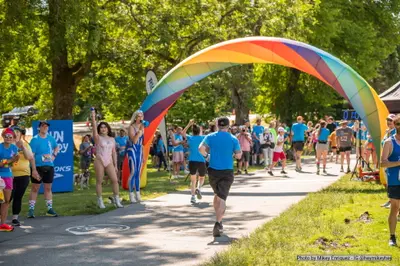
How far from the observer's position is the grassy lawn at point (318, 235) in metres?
8.22

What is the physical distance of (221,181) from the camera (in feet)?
34.0

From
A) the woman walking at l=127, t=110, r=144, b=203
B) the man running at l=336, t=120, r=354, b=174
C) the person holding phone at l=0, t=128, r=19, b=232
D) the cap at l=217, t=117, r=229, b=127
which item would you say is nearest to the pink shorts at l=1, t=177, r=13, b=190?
the person holding phone at l=0, t=128, r=19, b=232

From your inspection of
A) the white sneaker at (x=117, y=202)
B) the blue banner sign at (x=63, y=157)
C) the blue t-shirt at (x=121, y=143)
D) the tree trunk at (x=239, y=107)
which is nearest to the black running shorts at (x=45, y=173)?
the white sneaker at (x=117, y=202)

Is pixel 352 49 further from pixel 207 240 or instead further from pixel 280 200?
pixel 207 240

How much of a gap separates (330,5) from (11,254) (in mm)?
32565

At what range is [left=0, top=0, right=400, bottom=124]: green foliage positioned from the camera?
2138 cm

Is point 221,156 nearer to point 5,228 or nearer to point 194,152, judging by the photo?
point 5,228

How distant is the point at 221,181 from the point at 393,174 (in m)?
2.66

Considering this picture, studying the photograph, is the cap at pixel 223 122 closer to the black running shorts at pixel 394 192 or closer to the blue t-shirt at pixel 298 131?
the black running shorts at pixel 394 192

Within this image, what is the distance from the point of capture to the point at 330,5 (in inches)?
1524

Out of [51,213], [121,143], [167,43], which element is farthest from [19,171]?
[167,43]

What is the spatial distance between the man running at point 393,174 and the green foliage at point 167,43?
11.5m

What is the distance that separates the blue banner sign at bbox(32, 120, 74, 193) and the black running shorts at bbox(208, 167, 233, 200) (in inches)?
374

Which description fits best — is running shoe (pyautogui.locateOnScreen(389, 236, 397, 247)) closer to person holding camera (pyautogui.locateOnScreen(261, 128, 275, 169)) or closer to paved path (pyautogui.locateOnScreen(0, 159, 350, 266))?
paved path (pyautogui.locateOnScreen(0, 159, 350, 266))
